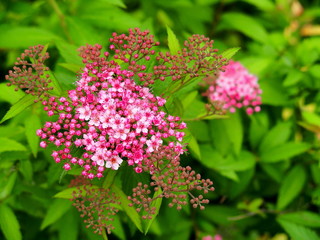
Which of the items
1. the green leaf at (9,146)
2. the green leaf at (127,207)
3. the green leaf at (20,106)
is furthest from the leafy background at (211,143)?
the green leaf at (127,207)

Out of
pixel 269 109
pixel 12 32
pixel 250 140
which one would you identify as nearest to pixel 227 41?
pixel 269 109

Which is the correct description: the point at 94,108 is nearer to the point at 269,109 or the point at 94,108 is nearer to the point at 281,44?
the point at 269,109

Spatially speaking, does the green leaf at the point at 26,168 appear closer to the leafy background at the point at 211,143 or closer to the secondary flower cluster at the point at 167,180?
the leafy background at the point at 211,143

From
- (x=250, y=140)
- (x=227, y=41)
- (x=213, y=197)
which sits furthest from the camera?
(x=227, y=41)

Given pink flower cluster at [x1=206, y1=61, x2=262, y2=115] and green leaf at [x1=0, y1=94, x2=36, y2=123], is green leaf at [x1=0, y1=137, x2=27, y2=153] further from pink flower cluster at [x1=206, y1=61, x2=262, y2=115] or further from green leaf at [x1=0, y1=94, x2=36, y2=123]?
pink flower cluster at [x1=206, y1=61, x2=262, y2=115]

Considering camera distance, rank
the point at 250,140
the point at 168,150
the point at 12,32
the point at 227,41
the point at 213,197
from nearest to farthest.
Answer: the point at 168,150, the point at 12,32, the point at 250,140, the point at 213,197, the point at 227,41

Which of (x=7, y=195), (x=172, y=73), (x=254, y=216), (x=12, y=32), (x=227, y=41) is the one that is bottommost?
(x=254, y=216)
